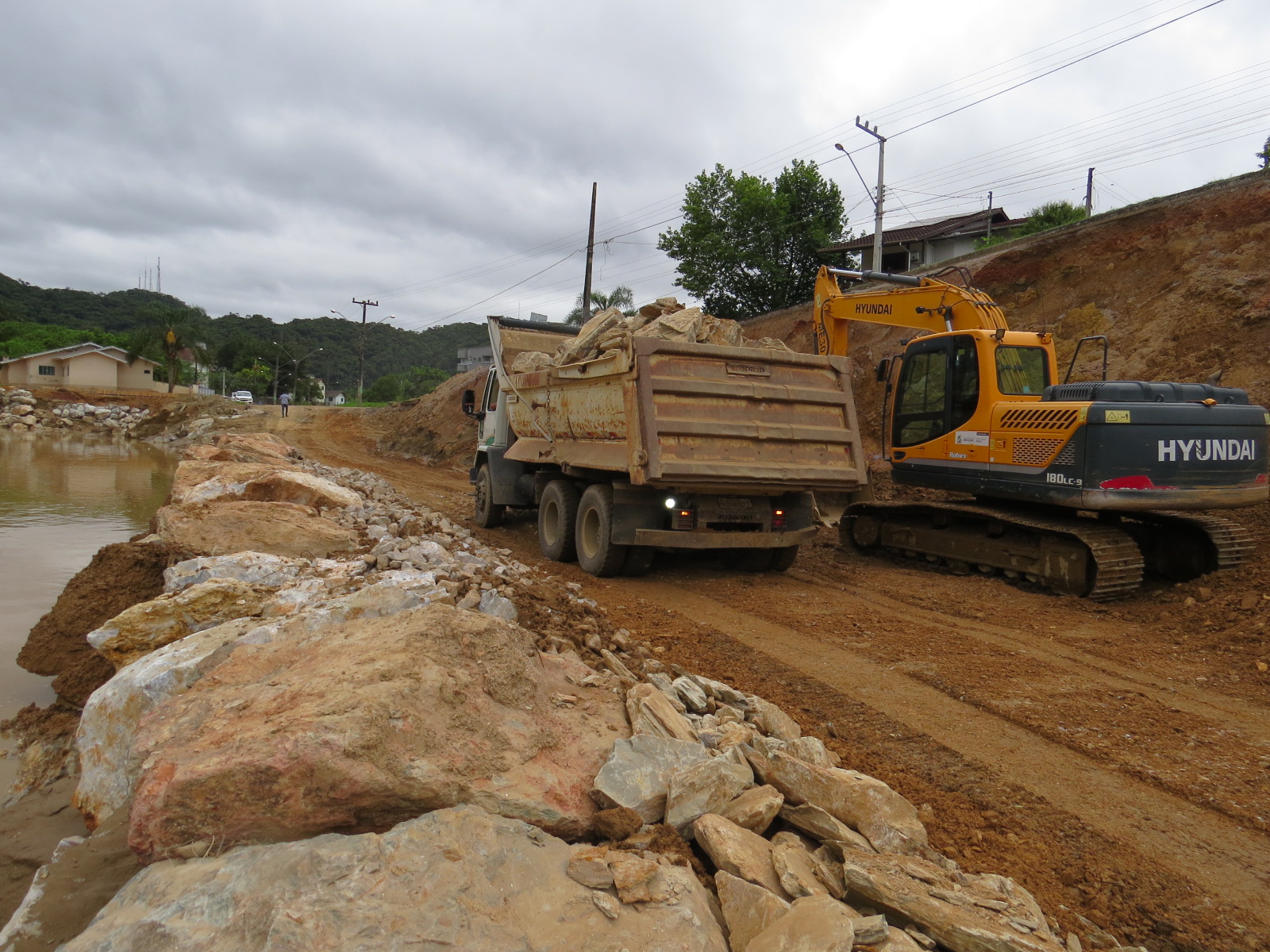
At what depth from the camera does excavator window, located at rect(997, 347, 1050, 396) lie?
26.6 ft

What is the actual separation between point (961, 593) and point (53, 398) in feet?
166

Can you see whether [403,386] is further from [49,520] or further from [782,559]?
[782,559]

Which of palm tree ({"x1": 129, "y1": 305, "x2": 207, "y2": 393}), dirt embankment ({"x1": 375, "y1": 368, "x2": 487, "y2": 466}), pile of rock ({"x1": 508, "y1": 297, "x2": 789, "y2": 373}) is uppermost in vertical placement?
palm tree ({"x1": 129, "y1": 305, "x2": 207, "y2": 393})

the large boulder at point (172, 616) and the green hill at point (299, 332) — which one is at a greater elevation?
the green hill at point (299, 332)

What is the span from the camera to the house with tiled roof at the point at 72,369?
51344 millimetres

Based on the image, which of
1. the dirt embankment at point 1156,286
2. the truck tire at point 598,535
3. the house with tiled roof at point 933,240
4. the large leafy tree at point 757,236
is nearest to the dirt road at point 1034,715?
the truck tire at point 598,535

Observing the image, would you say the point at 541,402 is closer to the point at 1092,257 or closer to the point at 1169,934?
the point at 1169,934

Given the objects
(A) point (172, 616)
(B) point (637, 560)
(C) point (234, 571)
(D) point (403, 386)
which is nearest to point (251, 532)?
(C) point (234, 571)

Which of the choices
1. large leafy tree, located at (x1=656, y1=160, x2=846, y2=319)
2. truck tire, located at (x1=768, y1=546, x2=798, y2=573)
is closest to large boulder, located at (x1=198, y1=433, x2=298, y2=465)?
truck tire, located at (x1=768, y1=546, x2=798, y2=573)

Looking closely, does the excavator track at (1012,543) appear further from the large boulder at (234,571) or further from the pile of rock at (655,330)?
the large boulder at (234,571)

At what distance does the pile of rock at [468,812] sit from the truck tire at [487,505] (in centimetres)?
681

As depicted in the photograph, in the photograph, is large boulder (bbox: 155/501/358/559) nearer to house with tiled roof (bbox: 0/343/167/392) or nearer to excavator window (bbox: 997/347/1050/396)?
excavator window (bbox: 997/347/1050/396)

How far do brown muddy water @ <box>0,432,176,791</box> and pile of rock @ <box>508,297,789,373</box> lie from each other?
532 centimetres

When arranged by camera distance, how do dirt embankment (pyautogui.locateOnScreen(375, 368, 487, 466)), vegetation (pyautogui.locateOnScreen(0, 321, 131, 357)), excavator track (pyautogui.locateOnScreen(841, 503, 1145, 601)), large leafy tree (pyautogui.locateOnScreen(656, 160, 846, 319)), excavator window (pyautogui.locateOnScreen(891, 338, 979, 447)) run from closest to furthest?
excavator track (pyautogui.locateOnScreen(841, 503, 1145, 601)) → excavator window (pyautogui.locateOnScreen(891, 338, 979, 447)) → dirt embankment (pyautogui.locateOnScreen(375, 368, 487, 466)) → large leafy tree (pyautogui.locateOnScreen(656, 160, 846, 319)) → vegetation (pyautogui.locateOnScreen(0, 321, 131, 357))
